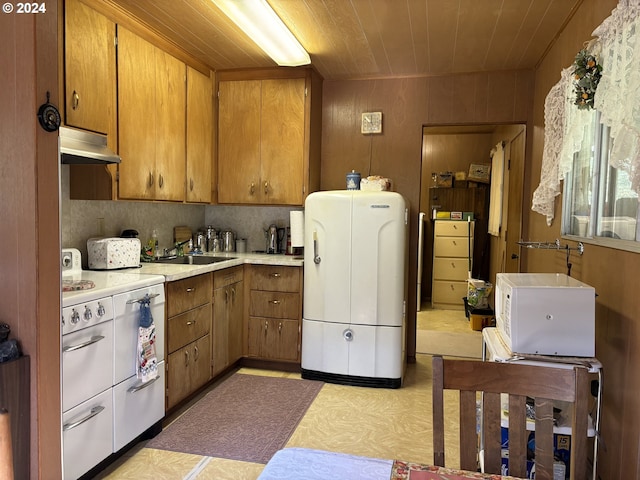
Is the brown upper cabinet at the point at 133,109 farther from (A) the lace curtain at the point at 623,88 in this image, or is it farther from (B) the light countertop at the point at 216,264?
(A) the lace curtain at the point at 623,88

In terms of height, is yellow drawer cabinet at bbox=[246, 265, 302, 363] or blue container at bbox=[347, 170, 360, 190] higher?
blue container at bbox=[347, 170, 360, 190]

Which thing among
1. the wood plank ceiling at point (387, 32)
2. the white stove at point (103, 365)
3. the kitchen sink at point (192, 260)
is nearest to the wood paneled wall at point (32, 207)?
the white stove at point (103, 365)

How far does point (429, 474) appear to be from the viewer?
94 cm

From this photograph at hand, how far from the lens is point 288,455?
102 centimetres

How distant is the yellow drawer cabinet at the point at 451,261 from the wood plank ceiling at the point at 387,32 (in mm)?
2854

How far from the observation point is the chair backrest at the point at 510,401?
1.08 m

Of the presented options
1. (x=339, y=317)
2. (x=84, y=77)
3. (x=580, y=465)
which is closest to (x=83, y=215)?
(x=84, y=77)

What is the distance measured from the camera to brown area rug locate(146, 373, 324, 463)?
2.43 m

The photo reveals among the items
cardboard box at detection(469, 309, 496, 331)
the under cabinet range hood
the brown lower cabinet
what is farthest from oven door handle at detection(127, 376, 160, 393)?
cardboard box at detection(469, 309, 496, 331)

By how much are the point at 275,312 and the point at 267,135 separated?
1.49m

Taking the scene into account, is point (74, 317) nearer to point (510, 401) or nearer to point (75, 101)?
point (75, 101)

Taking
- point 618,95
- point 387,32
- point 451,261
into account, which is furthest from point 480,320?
point 618,95

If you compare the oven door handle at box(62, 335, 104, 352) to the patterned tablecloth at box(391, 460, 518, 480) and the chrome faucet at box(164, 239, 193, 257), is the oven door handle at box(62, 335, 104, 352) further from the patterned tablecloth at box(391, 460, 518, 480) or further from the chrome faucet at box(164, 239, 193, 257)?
the chrome faucet at box(164, 239, 193, 257)

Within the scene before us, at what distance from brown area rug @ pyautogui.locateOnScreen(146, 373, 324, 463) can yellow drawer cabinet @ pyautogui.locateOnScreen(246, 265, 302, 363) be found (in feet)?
0.79
